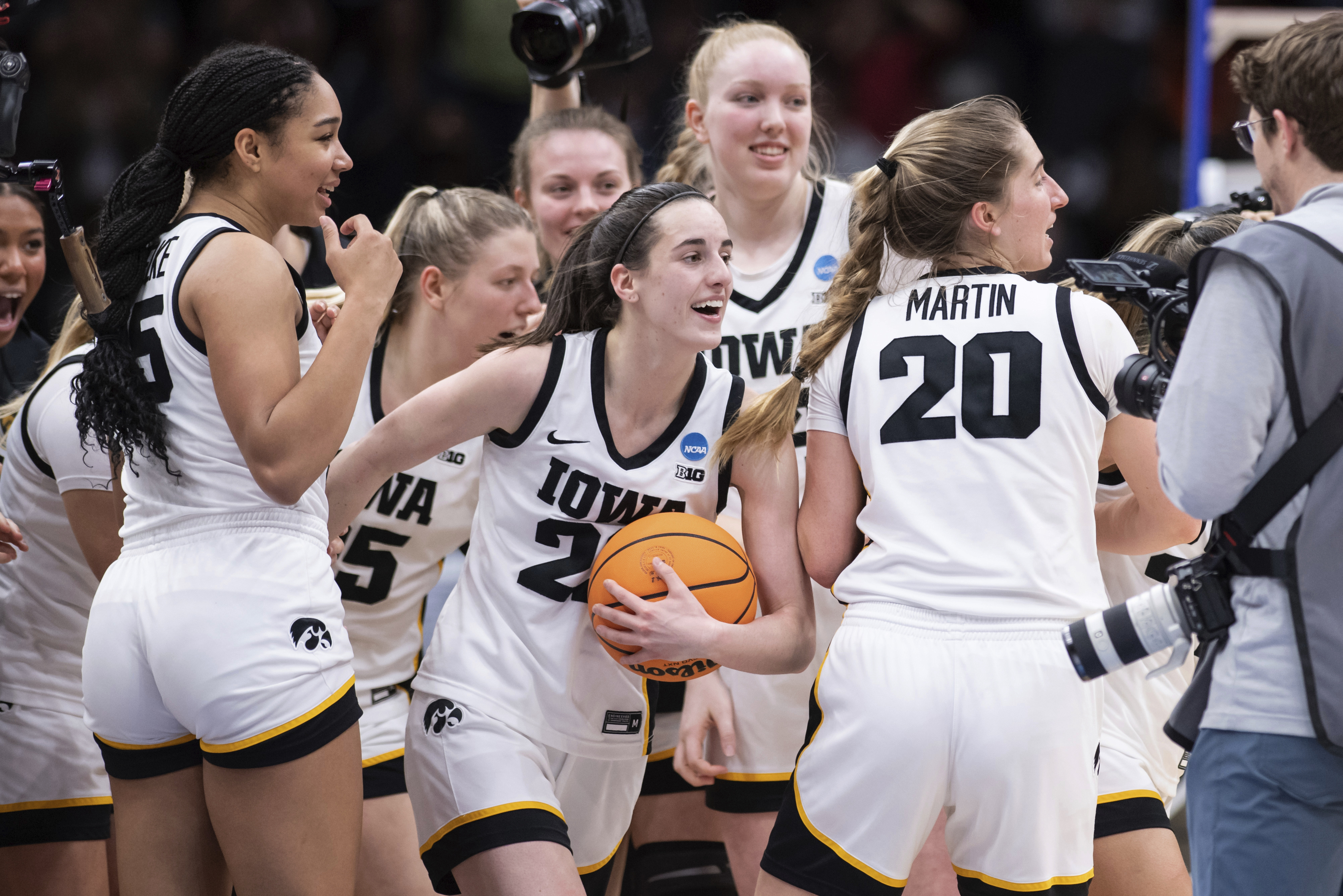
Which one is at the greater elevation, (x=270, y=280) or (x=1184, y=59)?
(x=1184, y=59)

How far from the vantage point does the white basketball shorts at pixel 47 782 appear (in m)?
3.58

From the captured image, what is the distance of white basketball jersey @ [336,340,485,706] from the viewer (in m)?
3.89

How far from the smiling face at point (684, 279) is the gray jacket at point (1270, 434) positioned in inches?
50.5

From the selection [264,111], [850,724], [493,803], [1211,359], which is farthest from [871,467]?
[264,111]

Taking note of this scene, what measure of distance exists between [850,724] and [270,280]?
5.07 ft

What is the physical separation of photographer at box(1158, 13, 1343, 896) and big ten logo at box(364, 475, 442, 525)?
7.37 feet

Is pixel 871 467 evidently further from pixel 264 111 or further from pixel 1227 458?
Result: pixel 264 111

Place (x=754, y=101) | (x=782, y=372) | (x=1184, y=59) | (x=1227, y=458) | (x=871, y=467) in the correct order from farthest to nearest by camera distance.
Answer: (x=1184, y=59)
(x=754, y=101)
(x=782, y=372)
(x=871, y=467)
(x=1227, y=458)

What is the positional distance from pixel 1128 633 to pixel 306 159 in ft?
6.59

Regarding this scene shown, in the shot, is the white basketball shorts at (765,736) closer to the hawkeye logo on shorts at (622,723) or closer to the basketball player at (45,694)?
the hawkeye logo on shorts at (622,723)

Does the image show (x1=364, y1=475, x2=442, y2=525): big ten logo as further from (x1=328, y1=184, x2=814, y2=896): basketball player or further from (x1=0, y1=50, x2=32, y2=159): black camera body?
(x1=0, y1=50, x2=32, y2=159): black camera body

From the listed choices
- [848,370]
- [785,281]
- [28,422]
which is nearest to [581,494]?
[848,370]

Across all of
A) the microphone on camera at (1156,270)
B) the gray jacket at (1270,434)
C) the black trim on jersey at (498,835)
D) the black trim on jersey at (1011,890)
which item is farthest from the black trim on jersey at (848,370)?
the black trim on jersey at (498,835)

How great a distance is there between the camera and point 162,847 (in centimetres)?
273
